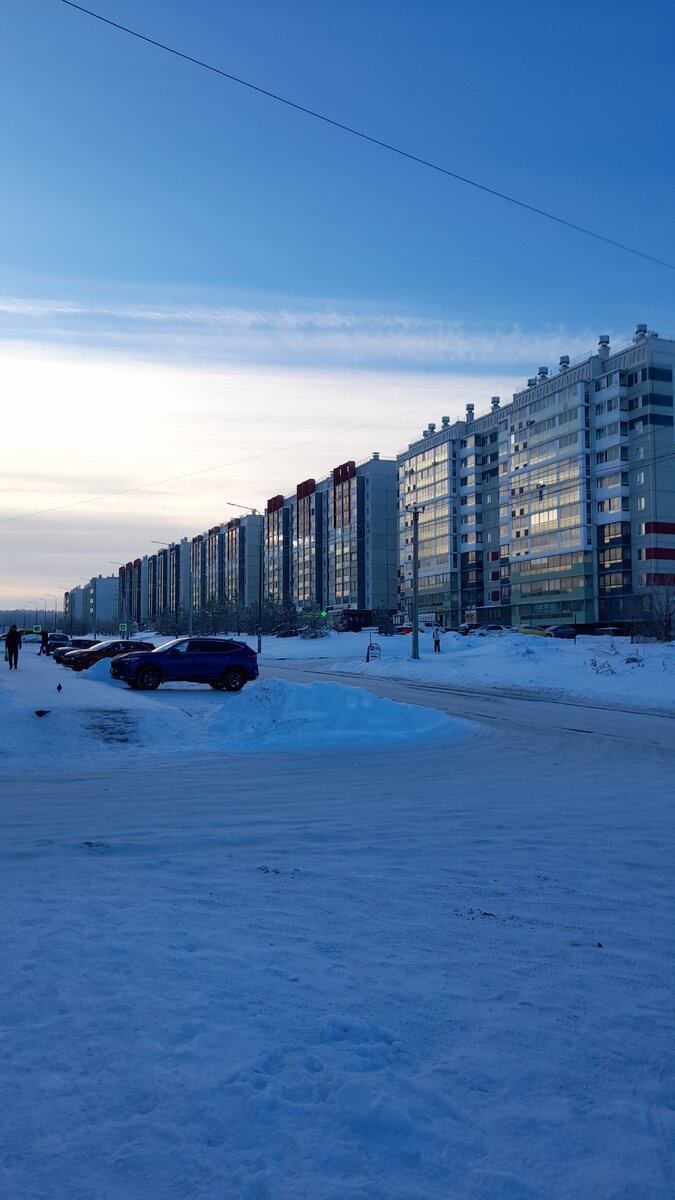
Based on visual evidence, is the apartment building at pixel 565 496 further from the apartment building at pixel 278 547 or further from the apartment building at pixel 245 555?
the apartment building at pixel 245 555

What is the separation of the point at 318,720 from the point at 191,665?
34.0ft

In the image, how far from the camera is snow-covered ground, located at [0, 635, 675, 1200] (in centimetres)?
291

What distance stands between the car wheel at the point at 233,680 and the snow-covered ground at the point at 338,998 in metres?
16.0

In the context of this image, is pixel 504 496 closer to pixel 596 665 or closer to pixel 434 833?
pixel 596 665

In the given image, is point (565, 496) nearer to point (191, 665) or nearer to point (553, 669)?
point (553, 669)

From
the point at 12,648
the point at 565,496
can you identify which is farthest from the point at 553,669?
the point at 565,496

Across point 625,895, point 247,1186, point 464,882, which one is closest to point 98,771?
point 464,882

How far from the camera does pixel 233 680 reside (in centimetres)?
2605

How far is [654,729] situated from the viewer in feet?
55.7

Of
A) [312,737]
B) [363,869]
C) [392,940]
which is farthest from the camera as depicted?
[312,737]

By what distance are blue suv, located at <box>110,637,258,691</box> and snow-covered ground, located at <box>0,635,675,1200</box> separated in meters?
15.4

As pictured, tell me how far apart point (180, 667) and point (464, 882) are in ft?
65.8

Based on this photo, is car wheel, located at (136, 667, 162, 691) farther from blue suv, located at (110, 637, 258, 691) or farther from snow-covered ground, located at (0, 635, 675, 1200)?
snow-covered ground, located at (0, 635, 675, 1200)

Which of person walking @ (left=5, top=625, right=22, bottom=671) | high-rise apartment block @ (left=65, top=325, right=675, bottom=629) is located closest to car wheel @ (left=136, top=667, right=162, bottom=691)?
person walking @ (left=5, top=625, right=22, bottom=671)
